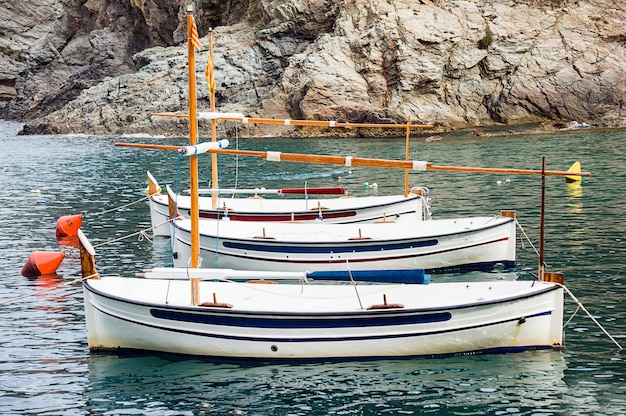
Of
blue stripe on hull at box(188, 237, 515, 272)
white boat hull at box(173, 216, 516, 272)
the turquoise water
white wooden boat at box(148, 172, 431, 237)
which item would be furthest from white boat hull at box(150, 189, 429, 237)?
blue stripe on hull at box(188, 237, 515, 272)

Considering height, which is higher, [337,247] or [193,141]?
[193,141]

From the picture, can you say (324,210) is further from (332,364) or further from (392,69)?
(392,69)

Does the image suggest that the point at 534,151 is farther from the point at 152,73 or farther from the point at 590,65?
the point at 152,73

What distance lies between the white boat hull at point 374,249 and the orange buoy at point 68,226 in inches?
352

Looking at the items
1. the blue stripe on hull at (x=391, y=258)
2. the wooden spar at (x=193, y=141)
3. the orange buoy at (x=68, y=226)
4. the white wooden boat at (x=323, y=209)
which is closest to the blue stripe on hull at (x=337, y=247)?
the blue stripe on hull at (x=391, y=258)

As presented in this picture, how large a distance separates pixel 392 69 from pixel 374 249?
60417mm

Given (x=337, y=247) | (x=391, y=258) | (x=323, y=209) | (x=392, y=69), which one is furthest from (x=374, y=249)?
(x=392, y=69)

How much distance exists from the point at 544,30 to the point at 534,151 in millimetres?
30132

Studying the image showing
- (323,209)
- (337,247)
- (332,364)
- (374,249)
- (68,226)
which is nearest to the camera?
(332,364)

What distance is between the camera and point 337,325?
17.3 meters

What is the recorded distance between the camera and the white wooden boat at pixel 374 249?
2511 cm

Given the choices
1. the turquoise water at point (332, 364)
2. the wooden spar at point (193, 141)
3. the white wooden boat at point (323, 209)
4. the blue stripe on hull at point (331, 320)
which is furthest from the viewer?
the white wooden boat at point (323, 209)

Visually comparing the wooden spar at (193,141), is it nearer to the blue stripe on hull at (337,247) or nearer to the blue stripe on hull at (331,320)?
the blue stripe on hull at (331,320)

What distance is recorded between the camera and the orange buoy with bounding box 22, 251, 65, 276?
2702 centimetres
